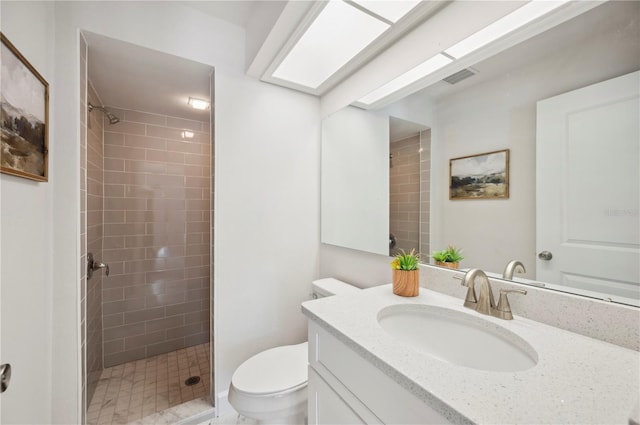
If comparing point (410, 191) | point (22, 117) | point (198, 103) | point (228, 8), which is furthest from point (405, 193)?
point (198, 103)

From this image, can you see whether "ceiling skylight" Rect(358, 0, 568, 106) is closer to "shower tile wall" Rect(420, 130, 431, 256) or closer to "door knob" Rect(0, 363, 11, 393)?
"shower tile wall" Rect(420, 130, 431, 256)

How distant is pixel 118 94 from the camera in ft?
6.41

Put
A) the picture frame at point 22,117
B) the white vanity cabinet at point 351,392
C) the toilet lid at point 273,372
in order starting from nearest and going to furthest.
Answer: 1. the white vanity cabinet at point 351,392
2. the picture frame at point 22,117
3. the toilet lid at point 273,372

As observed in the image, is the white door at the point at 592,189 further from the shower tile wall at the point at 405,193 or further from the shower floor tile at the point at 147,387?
the shower floor tile at the point at 147,387

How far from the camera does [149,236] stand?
92.8 inches

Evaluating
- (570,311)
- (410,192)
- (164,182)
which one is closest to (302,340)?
(410,192)

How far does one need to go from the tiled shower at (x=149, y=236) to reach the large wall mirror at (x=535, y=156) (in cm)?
194

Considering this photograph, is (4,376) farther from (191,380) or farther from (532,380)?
(191,380)

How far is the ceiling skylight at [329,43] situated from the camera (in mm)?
1205

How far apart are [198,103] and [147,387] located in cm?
221

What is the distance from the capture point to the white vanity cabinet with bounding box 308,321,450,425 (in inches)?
23.7

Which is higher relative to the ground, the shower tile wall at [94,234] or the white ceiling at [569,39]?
the white ceiling at [569,39]

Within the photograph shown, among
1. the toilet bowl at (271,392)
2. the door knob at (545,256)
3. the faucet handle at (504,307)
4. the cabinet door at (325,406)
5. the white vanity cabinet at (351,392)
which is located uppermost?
the door knob at (545,256)

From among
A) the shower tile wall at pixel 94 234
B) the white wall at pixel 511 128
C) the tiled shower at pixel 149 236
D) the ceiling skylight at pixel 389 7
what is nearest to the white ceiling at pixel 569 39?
the white wall at pixel 511 128
